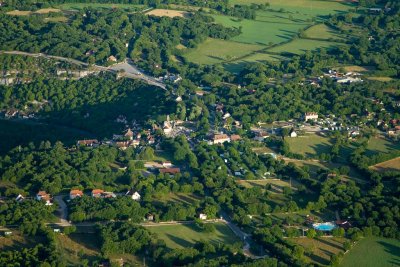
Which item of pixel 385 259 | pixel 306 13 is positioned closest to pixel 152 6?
pixel 306 13

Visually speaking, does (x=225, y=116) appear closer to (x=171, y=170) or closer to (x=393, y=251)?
(x=171, y=170)

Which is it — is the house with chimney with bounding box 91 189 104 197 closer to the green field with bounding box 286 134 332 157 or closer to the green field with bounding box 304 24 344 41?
the green field with bounding box 286 134 332 157

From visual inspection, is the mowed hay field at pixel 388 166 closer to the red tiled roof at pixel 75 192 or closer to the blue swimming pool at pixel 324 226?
the blue swimming pool at pixel 324 226

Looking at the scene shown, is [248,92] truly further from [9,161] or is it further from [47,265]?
[47,265]

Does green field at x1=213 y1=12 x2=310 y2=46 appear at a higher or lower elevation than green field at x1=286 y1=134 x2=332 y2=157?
higher

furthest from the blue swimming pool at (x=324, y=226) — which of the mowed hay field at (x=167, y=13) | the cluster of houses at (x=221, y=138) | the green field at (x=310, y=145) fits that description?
the mowed hay field at (x=167, y=13)

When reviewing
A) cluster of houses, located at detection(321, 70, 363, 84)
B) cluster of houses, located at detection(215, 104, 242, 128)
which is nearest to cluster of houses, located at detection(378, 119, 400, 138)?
cluster of houses, located at detection(321, 70, 363, 84)
